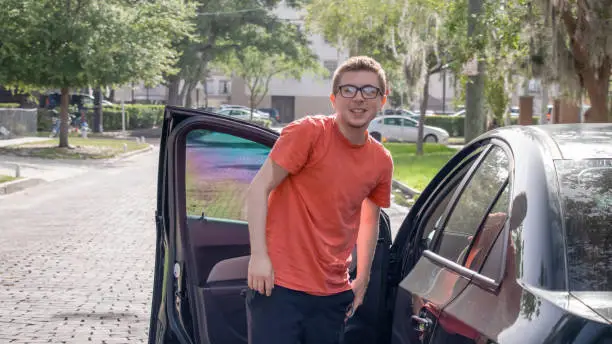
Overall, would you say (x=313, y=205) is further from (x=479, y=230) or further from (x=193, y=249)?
(x=193, y=249)

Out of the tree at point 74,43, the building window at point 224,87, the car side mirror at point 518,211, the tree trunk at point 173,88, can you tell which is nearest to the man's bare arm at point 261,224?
the car side mirror at point 518,211

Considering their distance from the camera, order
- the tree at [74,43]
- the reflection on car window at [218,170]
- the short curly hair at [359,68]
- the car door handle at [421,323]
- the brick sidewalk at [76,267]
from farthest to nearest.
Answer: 1. the tree at [74,43]
2. the brick sidewalk at [76,267]
3. the reflection on car window at [218,170]
4. the short curly hair at [359,68]
5. the car door handle at [421,323]

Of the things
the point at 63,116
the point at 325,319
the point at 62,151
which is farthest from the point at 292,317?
the point at 63,116

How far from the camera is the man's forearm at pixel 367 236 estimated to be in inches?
157

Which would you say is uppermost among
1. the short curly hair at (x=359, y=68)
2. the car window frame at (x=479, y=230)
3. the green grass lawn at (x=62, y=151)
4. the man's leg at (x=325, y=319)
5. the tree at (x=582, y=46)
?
the tree at (x=582, y=46)

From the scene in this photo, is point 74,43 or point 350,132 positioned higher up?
point 74,43

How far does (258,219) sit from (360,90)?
0.63m

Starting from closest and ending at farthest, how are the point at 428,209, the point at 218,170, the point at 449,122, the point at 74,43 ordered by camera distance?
the point at 428,209 → the point at 218,170 → the point at 74,43 → the point at 449,122

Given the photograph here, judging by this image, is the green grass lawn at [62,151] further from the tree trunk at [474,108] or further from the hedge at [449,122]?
the hedge at [449,122]

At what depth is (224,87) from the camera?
94250 mm

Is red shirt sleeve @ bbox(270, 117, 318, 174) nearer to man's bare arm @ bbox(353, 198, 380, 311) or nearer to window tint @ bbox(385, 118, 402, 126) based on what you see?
man's bare arm @ bbox(353, 198, 380, 311)

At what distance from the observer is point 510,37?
17484 mm

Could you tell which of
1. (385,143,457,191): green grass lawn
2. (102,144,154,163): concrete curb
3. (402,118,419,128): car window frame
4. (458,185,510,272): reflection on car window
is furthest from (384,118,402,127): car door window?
(458,185,510,272): reflection on car window

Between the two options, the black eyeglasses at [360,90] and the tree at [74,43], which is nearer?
the black eyeglasses at [360,90]
